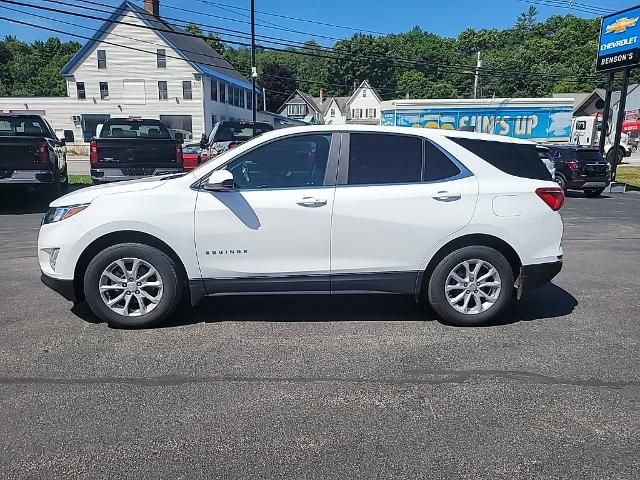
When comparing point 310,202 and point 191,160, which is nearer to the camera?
point 310,202

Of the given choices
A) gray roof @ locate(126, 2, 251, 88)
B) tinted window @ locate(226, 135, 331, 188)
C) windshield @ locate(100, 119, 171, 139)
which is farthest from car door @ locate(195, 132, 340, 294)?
gray roof @ locate(126, 2, 251, 88)

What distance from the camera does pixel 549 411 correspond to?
3.34 m

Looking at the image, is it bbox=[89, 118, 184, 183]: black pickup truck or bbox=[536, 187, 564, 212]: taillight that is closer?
bbox=[536, 187, 564, 212]: taillight

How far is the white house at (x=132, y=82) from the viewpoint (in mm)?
40781

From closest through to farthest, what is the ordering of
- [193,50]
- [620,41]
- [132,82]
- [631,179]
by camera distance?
[620,41] < [631,179] < [132,82] < [193,50]

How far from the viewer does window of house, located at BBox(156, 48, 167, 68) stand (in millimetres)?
41031

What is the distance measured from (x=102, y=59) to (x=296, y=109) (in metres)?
41.4

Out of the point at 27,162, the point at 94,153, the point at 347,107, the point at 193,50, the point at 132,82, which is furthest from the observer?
the point at 347,107

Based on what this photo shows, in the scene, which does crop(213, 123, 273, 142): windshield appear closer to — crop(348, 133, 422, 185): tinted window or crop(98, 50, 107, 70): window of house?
crop(348, 133, 422, 185): tinted window

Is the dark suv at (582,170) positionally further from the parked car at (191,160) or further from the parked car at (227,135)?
the parked car at (191,160)

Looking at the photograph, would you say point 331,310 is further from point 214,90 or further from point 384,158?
point 214,90

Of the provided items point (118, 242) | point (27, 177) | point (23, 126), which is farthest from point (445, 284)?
point (23, 126)

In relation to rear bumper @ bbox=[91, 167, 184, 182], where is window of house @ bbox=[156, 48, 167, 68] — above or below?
above

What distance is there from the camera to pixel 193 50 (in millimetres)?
44250
